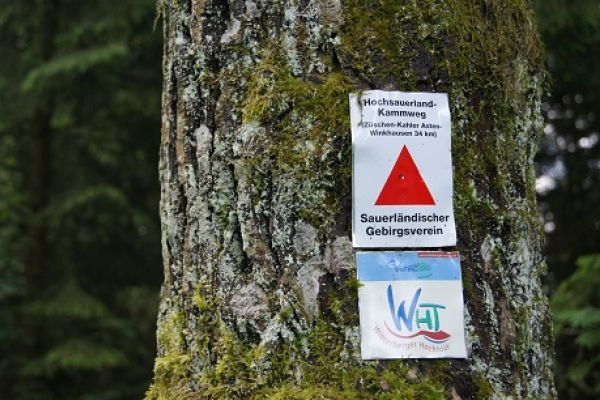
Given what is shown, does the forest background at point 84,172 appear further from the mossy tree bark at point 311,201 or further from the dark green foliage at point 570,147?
the mossy tree bark at point 311,201

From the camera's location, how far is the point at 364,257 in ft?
4.64

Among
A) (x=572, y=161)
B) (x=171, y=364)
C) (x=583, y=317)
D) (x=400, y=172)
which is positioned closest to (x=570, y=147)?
(x=572, y=161)

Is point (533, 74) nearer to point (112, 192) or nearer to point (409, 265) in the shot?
point (409, 265)

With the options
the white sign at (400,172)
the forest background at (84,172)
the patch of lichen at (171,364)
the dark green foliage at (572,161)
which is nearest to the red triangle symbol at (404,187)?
the white sign at (400,172)

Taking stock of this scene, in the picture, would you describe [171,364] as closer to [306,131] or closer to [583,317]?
[306,131]

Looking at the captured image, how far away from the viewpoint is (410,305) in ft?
4.65

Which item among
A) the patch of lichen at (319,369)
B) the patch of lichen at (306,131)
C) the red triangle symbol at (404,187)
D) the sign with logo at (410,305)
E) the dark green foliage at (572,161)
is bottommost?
the patch of lichen at (319,369)

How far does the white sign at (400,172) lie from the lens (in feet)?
4.66

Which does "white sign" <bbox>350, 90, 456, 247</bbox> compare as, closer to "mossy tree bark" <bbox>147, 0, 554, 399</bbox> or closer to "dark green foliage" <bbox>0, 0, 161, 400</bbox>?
"mossy tree bark" <bbox>147, 0, 554, 399</bbox>

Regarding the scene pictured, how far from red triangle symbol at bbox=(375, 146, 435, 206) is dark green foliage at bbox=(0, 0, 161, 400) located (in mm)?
5561

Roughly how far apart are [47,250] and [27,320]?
0.73 m

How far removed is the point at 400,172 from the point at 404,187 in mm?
28

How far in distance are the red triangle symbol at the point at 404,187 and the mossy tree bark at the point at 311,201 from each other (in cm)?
7

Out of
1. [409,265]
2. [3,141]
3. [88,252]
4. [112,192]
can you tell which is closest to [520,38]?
[409,265]
